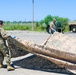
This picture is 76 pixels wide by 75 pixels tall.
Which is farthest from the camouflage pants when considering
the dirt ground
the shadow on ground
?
the shadow on ground

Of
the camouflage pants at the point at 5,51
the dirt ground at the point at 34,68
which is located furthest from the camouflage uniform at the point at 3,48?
the dirt ground at the point at 34,68

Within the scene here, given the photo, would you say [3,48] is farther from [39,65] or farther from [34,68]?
[39,65]

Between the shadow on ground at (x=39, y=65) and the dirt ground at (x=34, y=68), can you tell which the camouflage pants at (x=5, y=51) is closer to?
the dirt ground at (x=34, y=68)

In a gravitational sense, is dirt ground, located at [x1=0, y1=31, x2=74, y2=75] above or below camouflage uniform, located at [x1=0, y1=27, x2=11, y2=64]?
below

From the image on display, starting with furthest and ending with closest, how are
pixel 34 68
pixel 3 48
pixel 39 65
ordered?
pixel 39 65
pixel 34 68
pixel 3 48

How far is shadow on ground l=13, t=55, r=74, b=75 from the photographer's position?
905 cm

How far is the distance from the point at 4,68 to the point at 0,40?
2.99 ft

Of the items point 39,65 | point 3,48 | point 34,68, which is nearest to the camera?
point 3,48

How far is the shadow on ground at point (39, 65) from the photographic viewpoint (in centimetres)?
905

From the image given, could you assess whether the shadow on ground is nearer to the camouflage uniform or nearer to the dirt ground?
the dirt ground

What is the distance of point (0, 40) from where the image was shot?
9.07 metres

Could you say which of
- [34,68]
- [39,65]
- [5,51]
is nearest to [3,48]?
[5,51]

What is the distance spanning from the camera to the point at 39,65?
977cm

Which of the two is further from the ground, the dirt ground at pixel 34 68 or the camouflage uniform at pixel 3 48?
the camouflage uniform at pixel 3 48
